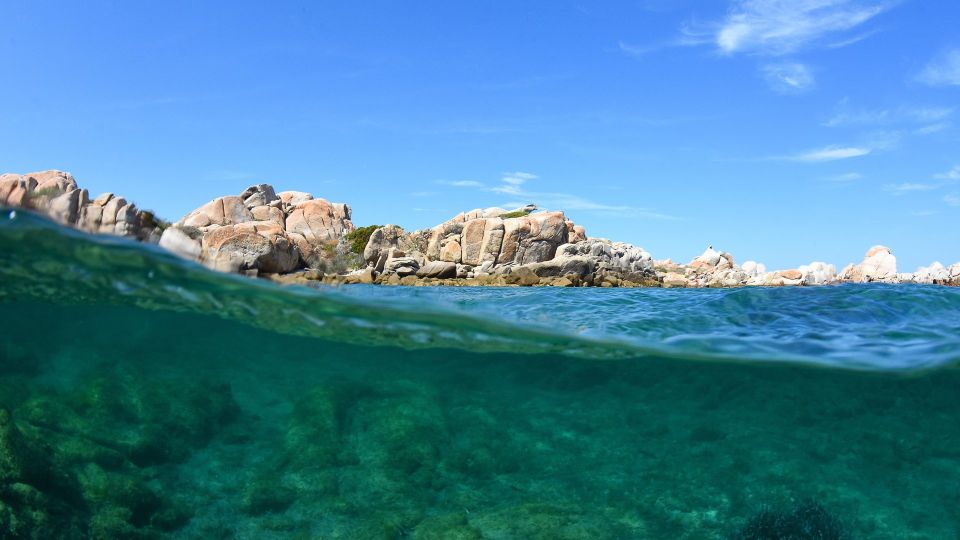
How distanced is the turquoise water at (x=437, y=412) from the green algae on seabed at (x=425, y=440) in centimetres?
4

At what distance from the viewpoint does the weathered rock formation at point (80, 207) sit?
26.9ft

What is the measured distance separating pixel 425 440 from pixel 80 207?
590 centimetres

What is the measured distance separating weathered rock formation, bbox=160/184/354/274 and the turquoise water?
13.0m

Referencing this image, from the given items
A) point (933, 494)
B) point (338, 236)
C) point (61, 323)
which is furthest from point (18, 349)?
point (338, 236)

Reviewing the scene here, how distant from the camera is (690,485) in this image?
379 inches

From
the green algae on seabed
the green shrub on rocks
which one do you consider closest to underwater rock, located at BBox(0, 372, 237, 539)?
the green algae on seabed

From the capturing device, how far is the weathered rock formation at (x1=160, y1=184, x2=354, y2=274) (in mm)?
26391

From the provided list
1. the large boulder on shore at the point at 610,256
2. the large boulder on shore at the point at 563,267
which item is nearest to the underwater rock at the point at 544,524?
the large boulder on shore at the point at 563,267

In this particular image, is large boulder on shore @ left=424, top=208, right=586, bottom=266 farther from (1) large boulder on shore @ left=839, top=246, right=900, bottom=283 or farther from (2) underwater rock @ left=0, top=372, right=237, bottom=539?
(2) underwater rock @ left=0, top=372, right=237, bottom=539

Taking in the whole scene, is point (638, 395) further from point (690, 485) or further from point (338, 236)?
point (338, 236)

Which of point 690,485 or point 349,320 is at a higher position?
point 349,320

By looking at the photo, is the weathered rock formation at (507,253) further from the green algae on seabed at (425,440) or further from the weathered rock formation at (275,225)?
the green algae on seabed at (425,440)

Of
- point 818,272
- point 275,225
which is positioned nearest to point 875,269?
point 818,272

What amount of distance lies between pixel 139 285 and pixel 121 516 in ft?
12.5
